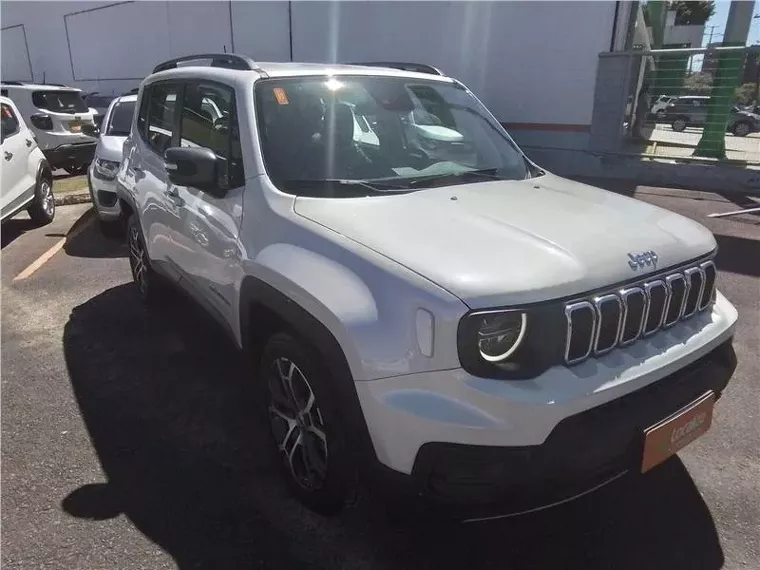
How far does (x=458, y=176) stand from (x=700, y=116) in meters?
9.94

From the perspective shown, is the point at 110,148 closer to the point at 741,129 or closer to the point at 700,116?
the point at 700,116

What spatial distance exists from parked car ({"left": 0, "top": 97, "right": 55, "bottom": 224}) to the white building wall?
8.98 m

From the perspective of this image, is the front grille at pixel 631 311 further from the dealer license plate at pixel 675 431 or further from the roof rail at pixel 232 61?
the roof rail at pixel 232 61

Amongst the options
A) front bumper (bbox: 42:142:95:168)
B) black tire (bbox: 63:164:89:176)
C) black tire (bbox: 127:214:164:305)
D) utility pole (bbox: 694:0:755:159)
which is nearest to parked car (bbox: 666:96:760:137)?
utility pole (bbox: 694:0:755:159)

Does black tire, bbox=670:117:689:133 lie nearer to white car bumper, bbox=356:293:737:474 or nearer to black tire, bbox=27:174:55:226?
black tire, bbox=27:174:55:226

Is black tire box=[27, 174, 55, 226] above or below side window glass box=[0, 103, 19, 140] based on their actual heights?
below

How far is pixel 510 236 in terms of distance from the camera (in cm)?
231

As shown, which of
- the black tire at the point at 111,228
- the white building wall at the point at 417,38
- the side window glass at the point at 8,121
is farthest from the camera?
the white building wall at the point at 417,38

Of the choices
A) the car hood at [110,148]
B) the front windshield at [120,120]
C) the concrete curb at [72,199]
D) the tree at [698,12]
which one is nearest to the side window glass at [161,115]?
the car hood at [110,148]

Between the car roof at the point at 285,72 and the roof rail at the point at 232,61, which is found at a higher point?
the roof rail at the point at 232,61

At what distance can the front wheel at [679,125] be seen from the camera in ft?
37.9

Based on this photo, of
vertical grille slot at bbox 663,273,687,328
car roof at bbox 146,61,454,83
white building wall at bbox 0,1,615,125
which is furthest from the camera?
white building wall at bbox 0,1,615,125

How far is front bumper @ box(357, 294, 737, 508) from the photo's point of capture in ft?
6.35

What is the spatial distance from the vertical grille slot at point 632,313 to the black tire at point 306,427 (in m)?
1.10
